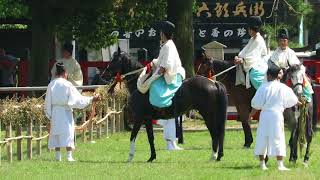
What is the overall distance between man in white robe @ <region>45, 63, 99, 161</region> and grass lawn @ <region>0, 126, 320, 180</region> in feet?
1.37

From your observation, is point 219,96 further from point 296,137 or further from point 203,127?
point 203,127

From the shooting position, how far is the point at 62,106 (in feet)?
54.5

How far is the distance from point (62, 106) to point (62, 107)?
0.02m

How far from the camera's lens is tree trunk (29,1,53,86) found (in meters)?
27.2

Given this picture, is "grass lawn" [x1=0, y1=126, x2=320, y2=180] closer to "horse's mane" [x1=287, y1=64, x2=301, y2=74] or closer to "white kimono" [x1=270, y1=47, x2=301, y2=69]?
"horse's mane" [x1=287, y1=64, x2=301, y2=74]

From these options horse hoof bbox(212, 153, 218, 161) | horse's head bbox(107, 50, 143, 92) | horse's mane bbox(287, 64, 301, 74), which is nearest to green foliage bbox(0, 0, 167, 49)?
horse's head bbox(107, 50, 143, 92)

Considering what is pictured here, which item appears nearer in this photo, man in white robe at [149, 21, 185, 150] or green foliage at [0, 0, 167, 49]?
man in white robe at [149, 21, 185, 150]

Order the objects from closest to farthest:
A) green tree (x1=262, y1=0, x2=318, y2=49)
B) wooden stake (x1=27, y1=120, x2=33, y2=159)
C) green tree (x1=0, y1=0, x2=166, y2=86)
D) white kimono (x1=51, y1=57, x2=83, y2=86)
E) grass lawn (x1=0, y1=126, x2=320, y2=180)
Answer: grass lawn (x1=0, y1=126, x2=320, y2=180), wooden stake (x1=27, y1=120, x2=33, y2=159), white kimono (x1=51, y1=57, x2=83, y2=86), green tree (x1=0, y1=0, x2=166, y2=86), green tree (x1=262, y1=0, x2=318, y2=49)

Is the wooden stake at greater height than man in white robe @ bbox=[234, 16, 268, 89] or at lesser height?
lesser

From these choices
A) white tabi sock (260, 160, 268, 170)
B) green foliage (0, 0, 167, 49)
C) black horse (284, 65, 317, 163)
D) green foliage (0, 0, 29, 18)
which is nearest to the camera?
white tabi sock (260, 160, 268, 170)

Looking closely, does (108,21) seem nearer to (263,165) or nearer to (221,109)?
(221,109)

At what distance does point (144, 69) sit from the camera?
54.3 ft

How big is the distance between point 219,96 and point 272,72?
2.23 meters

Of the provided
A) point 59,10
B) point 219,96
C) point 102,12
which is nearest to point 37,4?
point 59,10
